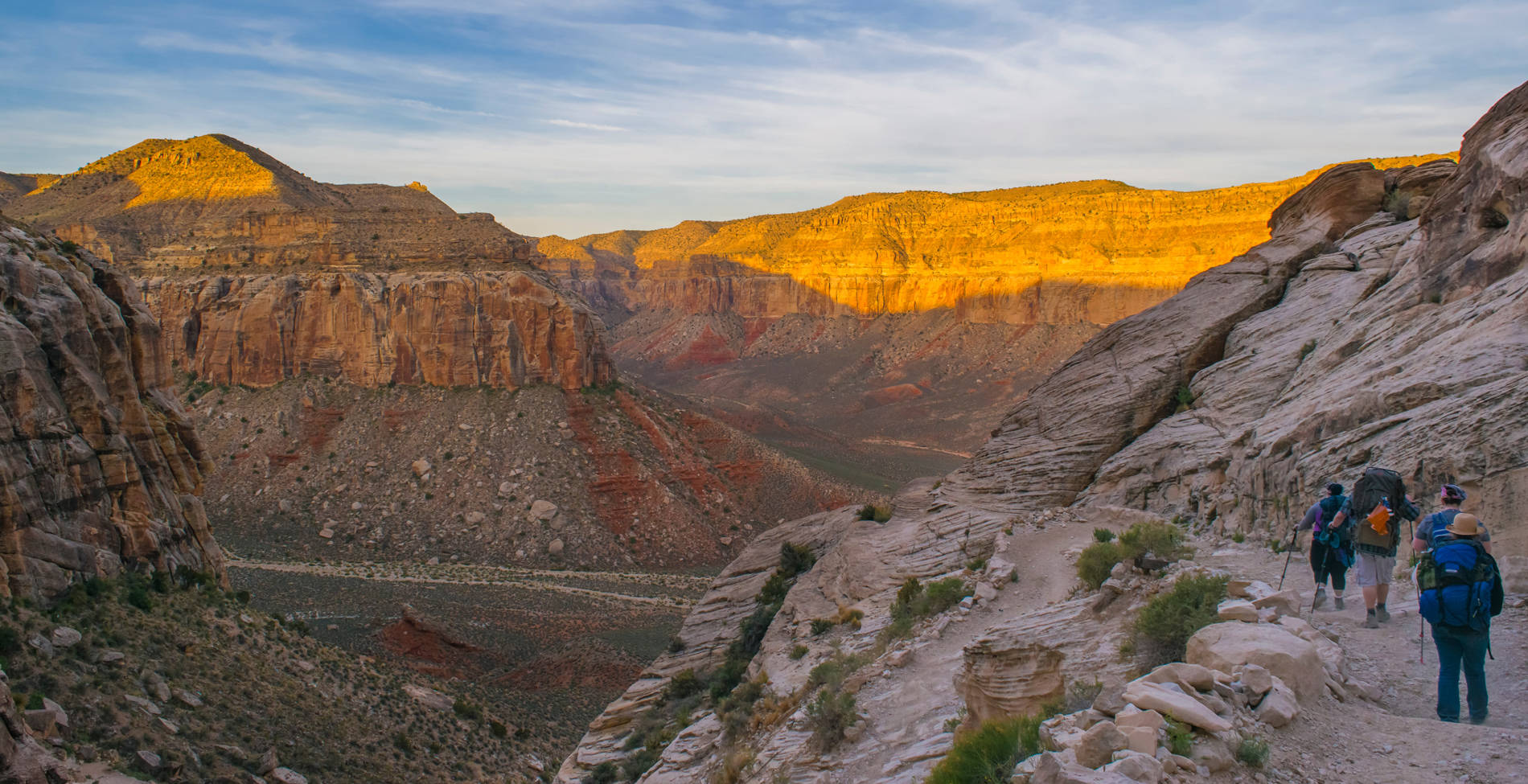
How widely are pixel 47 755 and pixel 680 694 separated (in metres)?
11.3

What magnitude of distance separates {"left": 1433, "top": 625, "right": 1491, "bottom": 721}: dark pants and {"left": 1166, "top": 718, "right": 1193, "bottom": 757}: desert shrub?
228cm

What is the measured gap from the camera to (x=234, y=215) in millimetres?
71312

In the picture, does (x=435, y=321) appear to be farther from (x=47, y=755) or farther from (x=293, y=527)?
(x=47, y=755)

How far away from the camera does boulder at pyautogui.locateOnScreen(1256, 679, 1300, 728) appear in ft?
23.1

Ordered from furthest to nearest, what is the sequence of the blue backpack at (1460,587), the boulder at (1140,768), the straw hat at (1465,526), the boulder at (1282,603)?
the boulder at (1282,603), the straw hat at (1465,526), the blue backpack at (1460,587), the boulder at (1140,768)

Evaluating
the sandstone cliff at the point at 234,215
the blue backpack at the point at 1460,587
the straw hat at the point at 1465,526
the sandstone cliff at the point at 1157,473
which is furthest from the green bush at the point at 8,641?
the sandstone cliff at the point at 234,215

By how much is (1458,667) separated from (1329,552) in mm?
2854

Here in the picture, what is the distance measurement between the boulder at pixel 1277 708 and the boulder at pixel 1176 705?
475 millimetres

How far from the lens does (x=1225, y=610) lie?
29.6ft

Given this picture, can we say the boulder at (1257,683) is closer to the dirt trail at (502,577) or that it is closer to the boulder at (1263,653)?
the boulder at (1263,653)

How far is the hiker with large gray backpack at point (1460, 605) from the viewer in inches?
286

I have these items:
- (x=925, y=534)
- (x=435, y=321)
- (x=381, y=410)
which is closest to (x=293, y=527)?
(x=381, y=410)

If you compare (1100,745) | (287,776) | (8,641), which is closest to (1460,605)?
(1100,745)

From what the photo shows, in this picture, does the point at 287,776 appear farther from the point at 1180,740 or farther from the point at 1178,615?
the point at 1180,740
